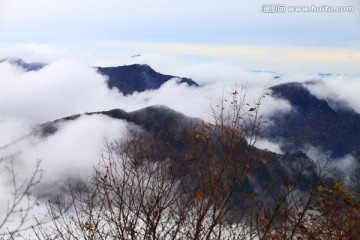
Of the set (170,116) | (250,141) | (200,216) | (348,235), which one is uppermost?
(250,141)

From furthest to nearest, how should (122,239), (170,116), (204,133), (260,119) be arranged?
(170,116), (204,133), (260,119), (122,239)

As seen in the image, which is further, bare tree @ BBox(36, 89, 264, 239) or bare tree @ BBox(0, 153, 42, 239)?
bare tree @ BBox(36, 89, 264, 239)

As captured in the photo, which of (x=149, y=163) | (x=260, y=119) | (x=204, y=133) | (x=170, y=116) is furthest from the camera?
(x=170, y=116)

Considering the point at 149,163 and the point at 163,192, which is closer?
the point at 163,192

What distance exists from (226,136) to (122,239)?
3362 millimetres

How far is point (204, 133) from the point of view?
430 inches

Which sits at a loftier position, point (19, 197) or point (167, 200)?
point (19, 197)

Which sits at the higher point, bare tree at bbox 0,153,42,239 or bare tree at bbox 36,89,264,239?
bare tree at bbox 0,153,42,239

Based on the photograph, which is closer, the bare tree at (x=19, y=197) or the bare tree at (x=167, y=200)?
the bare tree at (x=19, y=197)

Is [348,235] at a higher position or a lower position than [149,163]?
lower

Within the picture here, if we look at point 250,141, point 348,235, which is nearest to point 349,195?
point 348,235

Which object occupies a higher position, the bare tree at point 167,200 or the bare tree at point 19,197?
the bare tree at point 19,197

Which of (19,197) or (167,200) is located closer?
(19,197)

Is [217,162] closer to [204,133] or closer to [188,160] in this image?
[188,160]
